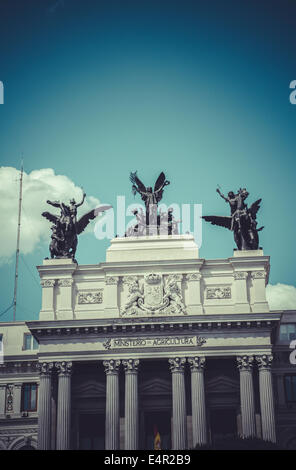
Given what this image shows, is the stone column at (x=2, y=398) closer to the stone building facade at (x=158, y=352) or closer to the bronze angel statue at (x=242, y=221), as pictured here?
the stone building facade at (x=158, y=352)

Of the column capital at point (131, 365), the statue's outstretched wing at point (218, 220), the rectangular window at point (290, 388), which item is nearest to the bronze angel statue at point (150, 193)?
the statue's outstretched wing at point (218, 220)

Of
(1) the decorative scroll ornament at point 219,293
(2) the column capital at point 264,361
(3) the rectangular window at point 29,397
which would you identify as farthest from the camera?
(3) the rectangular window at point 29,397

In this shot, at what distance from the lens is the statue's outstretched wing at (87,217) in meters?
62.1

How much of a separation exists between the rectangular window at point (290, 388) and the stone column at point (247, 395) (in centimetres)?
657

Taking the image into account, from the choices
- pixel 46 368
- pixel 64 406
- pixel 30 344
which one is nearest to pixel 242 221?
pixel 46 368

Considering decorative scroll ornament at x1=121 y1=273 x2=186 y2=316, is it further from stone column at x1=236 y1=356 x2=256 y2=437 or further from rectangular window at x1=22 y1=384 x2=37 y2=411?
rectangular window at x1=22 y1=384 x2=37 y2=411

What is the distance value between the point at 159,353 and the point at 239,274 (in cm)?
837

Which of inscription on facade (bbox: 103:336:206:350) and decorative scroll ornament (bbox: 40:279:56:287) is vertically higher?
decorative scroll ornament (bbox: 40:279:56:287)

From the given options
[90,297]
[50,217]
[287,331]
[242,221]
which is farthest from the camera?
[287,331]

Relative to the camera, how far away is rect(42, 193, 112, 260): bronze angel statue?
60.6 m

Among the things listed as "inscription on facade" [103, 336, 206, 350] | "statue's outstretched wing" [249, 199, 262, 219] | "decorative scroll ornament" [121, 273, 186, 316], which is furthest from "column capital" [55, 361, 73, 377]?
"statue's outstretched wing" [249, 199, 262, 219]

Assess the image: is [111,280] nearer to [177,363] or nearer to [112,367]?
[112,367]

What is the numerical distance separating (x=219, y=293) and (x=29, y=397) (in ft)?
56.8

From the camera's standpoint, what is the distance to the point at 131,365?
2199 inches
